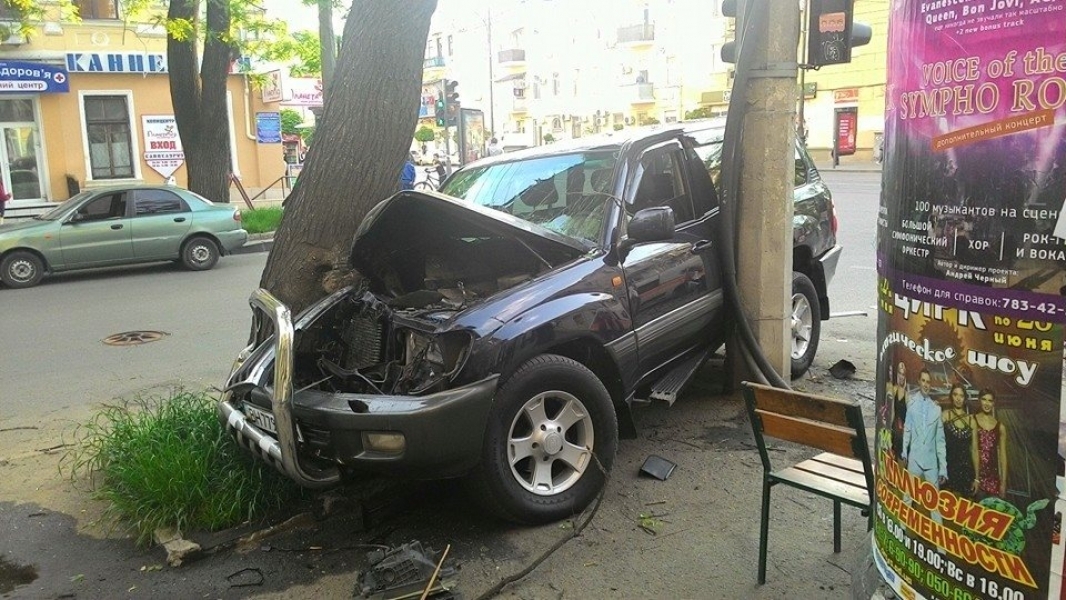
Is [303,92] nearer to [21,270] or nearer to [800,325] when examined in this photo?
[21,270]

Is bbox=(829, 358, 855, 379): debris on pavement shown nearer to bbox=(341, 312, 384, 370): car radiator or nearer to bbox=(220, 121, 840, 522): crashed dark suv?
bbox=(220, 121, 840, 522): crashed dark suv

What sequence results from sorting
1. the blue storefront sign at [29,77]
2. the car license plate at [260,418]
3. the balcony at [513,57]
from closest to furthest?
the car license plate at [260,418] → the blue storefront sign at [29,77] → the balcony at [513,57]

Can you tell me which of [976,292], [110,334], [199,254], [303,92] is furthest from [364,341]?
[303,92]

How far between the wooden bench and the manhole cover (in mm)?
7164

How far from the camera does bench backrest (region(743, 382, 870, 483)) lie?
10.6ft

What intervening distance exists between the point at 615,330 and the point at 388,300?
1.27 m

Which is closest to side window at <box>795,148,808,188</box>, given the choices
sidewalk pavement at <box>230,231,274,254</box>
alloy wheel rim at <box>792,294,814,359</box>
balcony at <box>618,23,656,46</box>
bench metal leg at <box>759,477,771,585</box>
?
alloy wheel rim at <box>792,294,814,359</box>

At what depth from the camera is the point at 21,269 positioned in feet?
41.9

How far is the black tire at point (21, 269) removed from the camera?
12.6m

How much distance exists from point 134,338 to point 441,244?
5.46 m

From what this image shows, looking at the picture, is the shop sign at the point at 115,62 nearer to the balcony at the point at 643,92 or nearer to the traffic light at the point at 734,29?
the traffic light at the point at 734,29

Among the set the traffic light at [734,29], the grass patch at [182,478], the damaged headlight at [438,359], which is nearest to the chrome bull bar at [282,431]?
the grass patch at [182,478]

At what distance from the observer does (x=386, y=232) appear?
187 inches

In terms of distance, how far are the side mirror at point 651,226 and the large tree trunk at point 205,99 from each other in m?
12.7
